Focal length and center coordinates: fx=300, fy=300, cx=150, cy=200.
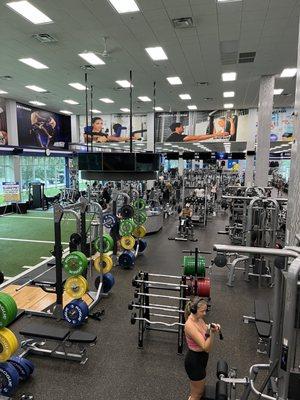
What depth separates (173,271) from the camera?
661cm

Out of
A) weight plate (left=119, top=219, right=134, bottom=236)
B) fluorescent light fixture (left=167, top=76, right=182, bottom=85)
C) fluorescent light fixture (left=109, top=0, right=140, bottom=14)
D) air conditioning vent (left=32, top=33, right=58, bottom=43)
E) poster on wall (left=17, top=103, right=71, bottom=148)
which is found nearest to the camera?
fluorescent light fixture (left=109, top=0, right=140, bottom=14)

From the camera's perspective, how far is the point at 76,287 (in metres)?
4.41

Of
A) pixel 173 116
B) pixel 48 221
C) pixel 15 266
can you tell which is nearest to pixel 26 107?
pixel 48 221

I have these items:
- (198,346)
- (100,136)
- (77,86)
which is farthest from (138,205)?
(100,136)

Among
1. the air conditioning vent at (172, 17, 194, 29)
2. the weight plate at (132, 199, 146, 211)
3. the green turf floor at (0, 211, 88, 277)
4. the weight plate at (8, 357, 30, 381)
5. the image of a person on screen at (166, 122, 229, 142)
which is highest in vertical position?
the air conditioning vent at (172, 17, 194, 29)

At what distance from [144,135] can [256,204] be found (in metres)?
8.93

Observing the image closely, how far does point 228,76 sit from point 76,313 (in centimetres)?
759

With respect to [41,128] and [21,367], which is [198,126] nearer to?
[41,128]

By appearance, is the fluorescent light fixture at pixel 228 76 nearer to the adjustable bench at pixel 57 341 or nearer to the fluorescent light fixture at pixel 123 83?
the fluorescent light fixture at pixel 123 83

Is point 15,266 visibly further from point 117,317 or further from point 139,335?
point 139,335

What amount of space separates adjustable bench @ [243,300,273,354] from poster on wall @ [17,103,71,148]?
12.2m

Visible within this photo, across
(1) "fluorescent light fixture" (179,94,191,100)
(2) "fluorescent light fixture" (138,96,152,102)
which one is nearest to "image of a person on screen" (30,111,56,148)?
(2) "fluorescent light fixture" (138,96,152,102)

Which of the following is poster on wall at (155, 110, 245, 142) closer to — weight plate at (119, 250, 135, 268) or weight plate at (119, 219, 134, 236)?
weight plate at (119, 219, 134, 236)

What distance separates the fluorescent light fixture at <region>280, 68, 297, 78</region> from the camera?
8.22 metres
